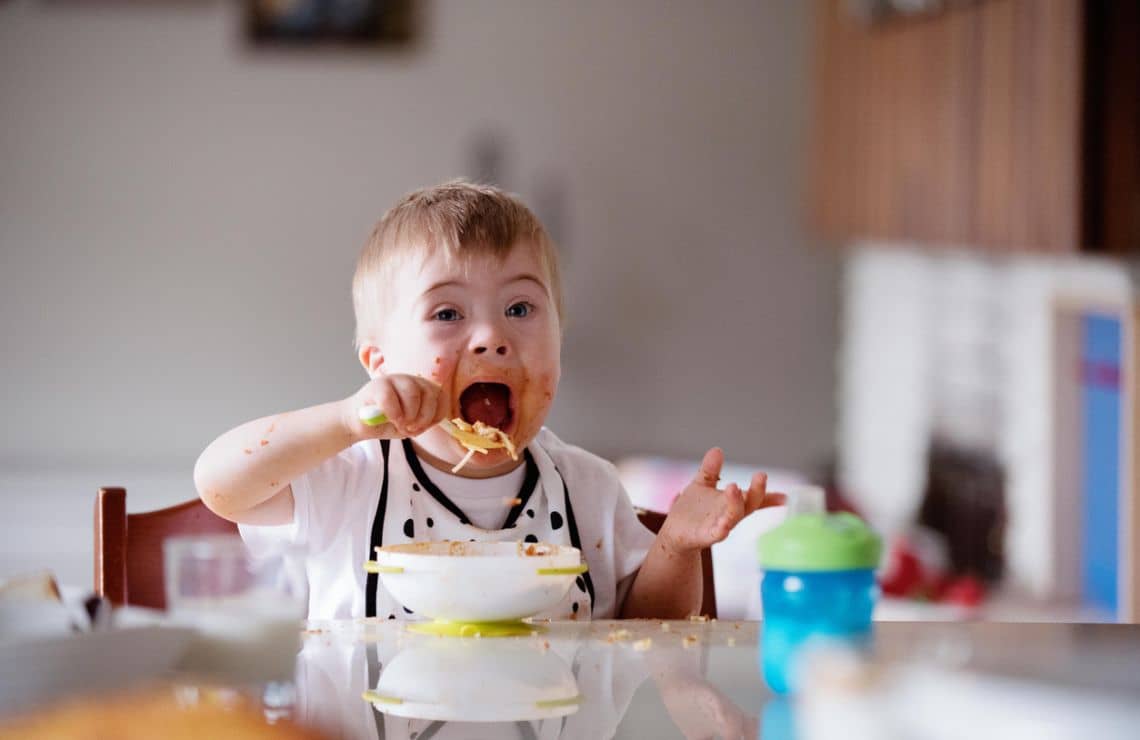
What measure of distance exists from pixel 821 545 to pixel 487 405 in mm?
558

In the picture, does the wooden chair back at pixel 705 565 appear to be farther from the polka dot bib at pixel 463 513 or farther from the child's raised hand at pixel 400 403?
the child's raised hand at pixel 400 403

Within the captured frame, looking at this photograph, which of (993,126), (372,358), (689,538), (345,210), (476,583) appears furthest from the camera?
(345,210)

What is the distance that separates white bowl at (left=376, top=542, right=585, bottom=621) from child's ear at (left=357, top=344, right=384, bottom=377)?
429 mm

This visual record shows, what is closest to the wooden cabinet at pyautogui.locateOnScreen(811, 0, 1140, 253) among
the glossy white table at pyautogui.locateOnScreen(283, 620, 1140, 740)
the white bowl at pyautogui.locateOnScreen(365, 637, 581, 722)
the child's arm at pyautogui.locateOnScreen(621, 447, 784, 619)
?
the child's arm at pyautogui.locateOnScreen(621, 447, 784, 619)

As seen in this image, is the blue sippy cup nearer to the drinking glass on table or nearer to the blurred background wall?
the drinking glass on table

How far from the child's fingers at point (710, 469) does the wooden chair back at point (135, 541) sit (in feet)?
1.61

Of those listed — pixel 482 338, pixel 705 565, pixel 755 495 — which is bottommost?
pixel 705 565

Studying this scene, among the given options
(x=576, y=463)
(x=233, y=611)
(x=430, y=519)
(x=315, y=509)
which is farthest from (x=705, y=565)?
(x=233, y=611)

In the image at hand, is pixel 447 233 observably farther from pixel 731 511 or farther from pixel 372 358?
pixel 731 511

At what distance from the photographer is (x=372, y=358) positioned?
59.6 inches

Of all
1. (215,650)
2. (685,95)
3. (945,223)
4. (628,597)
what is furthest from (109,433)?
(215,650)

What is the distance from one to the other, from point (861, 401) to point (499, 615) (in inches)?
Result: 168

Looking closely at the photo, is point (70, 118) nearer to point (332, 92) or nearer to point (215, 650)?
point (332, 92)

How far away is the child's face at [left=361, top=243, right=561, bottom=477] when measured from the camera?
1.41 meters
